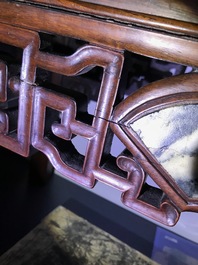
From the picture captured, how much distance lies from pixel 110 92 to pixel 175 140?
0.15 metres

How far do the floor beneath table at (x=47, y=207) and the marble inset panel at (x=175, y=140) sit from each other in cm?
94

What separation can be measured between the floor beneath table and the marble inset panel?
0.94 meters

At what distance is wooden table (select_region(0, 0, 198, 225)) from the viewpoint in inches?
17.7

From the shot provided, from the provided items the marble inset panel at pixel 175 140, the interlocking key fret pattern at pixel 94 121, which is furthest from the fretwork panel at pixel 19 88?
the marble inset panel at pixel 175 140

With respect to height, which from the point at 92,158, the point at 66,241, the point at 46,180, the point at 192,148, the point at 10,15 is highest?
the point at 10,15

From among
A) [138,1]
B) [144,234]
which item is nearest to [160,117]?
[138,1]

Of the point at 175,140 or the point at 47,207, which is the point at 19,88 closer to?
the point at 175,140

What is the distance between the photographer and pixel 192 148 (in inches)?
19.4

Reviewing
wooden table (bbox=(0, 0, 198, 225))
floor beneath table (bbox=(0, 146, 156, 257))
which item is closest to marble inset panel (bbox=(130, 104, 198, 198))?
wooden table (bbox=(0, 0, 198, 225))

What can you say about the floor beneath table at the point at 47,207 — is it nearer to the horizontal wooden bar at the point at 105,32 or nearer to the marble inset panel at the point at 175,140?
the marble inset panel at the point at 175,140

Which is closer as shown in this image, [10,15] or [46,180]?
[10,15]

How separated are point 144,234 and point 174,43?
44.8 inches

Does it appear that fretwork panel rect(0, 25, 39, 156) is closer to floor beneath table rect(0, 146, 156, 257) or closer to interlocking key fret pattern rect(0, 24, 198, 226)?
interlocking key fret pattern rect(0, 24, 198, 226)

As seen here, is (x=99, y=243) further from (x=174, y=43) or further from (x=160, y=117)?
(x=174, y=43)
